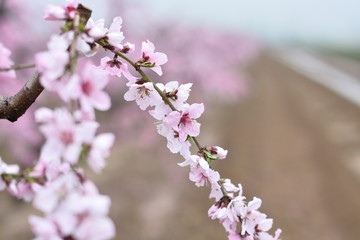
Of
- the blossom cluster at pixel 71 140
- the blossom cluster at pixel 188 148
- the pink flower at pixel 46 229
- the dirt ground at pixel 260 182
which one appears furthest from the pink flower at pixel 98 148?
the dirt ground at pixel 260 182

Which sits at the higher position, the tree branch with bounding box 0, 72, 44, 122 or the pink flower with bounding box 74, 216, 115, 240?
the tree branch with bounding box 0, 72, 44, 122

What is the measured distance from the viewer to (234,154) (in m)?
8.01

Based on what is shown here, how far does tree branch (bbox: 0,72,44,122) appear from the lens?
102cm

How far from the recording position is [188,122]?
3.52ft

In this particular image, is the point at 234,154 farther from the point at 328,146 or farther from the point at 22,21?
the point at 22,21

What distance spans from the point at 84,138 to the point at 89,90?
11cm

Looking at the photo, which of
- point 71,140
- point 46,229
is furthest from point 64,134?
point 46,229

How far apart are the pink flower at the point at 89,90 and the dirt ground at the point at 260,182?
4.25m

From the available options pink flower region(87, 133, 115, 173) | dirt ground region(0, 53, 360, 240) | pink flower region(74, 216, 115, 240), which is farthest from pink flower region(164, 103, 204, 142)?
dirt ground region(0, 53, 360, 240)

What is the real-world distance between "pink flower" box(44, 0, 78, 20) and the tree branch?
0.16 meters

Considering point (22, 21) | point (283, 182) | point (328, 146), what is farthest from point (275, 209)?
point (22, 21)

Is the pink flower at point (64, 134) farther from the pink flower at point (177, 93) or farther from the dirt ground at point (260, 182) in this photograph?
the dirt ground at point (260, 182)

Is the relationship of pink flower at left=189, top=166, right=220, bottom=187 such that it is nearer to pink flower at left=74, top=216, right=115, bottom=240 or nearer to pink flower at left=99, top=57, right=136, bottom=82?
pink flower at left=99, top=57, right=136, bottom=82

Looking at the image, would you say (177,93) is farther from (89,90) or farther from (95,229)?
(95,229)
